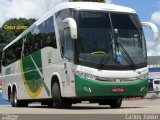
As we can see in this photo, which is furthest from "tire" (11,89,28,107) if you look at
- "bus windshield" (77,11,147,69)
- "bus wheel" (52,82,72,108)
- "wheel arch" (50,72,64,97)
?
"bus windshield" (77,11,147,69)

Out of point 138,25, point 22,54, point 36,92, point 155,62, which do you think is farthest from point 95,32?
point 155,62

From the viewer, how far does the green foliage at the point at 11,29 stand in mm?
76875

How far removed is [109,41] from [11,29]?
63.4 metres

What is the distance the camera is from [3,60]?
1182 inches

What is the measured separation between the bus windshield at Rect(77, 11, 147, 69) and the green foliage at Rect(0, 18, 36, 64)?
191 ft

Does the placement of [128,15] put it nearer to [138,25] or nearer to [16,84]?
[138,25]

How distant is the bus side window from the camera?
1662 centimetres

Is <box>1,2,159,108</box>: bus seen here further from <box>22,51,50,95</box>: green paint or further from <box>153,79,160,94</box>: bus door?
<box>153,79,160,94</box>: bus door

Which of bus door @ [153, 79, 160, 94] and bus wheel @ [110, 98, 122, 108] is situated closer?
bus wheel @ [110, 98, 122, 108]

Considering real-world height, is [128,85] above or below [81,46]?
below

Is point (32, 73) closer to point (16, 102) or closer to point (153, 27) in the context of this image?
point (16, 102)

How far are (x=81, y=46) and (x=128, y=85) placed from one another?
209cm

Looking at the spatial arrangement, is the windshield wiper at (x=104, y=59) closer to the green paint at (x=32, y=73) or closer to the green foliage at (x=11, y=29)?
the green paint at (x=32, y=73)

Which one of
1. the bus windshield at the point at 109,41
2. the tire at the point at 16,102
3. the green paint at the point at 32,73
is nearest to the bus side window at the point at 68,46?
the bus windshield at the point at 109,41
